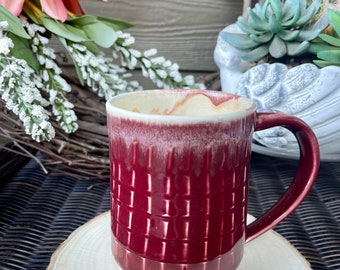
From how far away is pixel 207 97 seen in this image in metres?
0.39

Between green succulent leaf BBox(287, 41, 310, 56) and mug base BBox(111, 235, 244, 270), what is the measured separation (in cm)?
32

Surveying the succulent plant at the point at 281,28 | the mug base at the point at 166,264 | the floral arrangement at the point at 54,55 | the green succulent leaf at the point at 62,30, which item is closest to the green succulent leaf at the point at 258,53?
the succulent plant at the point at 281,28


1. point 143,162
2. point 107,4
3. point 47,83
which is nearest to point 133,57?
point 47,83

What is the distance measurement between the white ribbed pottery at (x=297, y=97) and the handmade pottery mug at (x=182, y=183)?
24 cm

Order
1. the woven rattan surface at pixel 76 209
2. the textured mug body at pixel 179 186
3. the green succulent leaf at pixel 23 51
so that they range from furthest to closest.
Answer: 1. the green succulent leaf at pixel 23 51
2. the woven rattan surface at pixel 76 209
3. the textured mug body at pixel 179 186

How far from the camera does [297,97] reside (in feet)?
1.94

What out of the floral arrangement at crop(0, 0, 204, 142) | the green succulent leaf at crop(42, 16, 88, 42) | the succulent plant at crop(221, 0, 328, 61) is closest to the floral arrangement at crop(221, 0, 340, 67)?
the succulent plant at crop(221, 0, 328, 61)

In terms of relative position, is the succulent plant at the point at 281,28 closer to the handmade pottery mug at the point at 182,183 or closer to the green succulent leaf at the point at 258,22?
the green succulent leaf at the point at 258,22

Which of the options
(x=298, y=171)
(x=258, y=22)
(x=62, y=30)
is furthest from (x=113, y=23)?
(x=298, y=171)

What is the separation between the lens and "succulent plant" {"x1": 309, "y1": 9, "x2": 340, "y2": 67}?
22.4 inches

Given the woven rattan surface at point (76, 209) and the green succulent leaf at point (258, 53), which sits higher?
the green succulent leaf at point (258, 53)

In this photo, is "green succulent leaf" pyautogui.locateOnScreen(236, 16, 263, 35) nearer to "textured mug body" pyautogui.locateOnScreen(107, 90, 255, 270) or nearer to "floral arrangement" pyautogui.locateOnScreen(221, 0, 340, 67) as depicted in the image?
"floral arrangement" pyautogui.locateOnScreen(221, 0, 340, 67)

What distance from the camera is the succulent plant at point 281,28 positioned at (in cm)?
59

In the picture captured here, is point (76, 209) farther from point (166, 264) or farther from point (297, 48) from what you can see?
point (297, 48)
